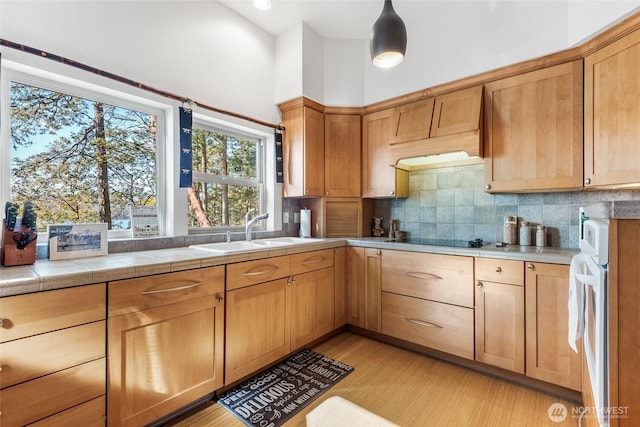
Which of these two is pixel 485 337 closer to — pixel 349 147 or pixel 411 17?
pixel 349 147

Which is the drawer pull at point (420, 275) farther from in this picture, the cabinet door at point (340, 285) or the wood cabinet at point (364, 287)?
the cabinet door at point (340, 285)

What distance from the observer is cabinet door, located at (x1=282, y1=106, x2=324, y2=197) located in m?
2.81

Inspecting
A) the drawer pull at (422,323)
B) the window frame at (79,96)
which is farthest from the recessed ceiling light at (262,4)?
the drawer pull at (422,323)

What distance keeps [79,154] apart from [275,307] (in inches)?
64.0

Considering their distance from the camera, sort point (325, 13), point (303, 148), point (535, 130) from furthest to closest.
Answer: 1. point (303, 148)
2. point (325, 13)
3. point (535, 130)

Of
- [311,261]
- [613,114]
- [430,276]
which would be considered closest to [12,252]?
[311,261]

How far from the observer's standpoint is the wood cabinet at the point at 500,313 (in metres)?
1.89

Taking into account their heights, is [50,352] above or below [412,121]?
below

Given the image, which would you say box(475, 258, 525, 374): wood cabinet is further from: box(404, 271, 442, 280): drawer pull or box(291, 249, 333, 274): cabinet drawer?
box(291, 249, 333, 274): cabinet drawer

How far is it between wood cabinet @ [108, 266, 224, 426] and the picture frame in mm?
558

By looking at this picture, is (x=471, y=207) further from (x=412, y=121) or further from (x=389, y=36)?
(x=389, y=36)

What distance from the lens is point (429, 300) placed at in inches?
89.3

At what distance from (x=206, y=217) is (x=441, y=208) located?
7.28 feet

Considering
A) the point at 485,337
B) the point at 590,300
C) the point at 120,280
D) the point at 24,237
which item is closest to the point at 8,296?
the point at 120,280
